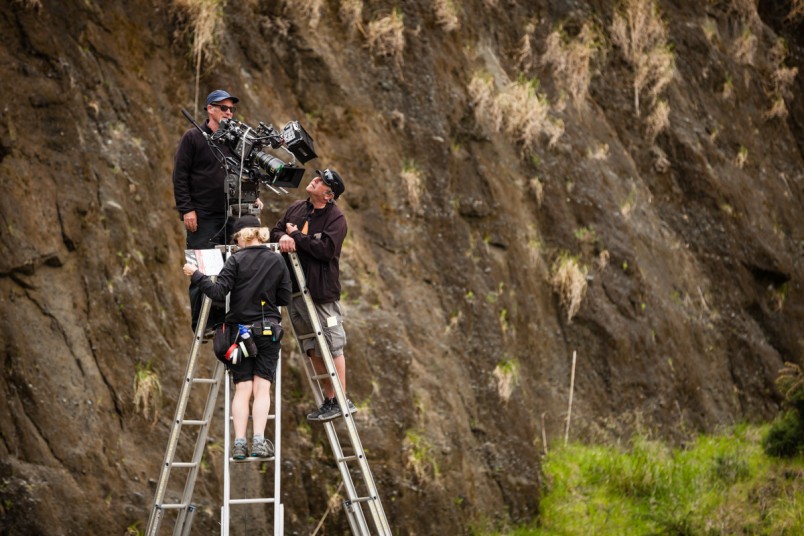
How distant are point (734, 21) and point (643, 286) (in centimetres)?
637

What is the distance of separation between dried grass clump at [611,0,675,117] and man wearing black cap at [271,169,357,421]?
885 centimetres

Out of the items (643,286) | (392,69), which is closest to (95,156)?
(392,69)

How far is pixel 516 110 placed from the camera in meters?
14.2

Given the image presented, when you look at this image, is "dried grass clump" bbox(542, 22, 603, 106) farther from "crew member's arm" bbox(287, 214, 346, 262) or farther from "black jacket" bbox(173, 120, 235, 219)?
"black jacket" bbox(173, 120, 235, 219)

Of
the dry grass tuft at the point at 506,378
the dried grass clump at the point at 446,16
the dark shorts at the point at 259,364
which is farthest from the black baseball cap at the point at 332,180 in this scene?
the dried grass clump at the point at 446,16

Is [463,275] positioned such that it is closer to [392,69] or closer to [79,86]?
[392,69]

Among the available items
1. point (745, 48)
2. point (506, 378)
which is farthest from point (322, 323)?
point (745, 48)

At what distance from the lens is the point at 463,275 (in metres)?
12.9

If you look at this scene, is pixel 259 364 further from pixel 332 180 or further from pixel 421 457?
pixel 421 457

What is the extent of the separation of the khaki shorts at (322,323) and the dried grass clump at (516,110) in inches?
240

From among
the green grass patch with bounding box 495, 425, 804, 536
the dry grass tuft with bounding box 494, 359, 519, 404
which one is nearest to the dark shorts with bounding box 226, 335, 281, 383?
the green grass patch with bounding box 495, 425, 804, 536

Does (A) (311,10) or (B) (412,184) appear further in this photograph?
(A) (311,10)

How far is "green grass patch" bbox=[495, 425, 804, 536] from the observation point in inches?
466

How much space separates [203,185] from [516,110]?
6.66 metres
